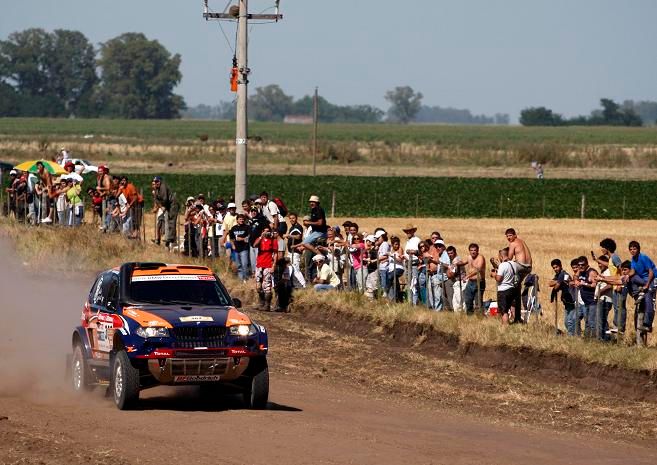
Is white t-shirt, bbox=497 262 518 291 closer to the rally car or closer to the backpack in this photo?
the rally car

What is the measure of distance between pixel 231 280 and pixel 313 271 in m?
2.30

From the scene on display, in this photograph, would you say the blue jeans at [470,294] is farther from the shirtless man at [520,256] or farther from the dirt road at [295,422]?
the dirt road at [295,422]

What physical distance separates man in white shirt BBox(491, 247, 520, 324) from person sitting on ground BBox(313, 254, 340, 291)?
5.79 m

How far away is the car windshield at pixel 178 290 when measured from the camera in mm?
16047

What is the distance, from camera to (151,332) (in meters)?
15.1

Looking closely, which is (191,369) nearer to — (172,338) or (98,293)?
(172,338)

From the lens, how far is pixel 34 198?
37.1 meters

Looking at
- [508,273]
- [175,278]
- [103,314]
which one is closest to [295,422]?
[175,278]

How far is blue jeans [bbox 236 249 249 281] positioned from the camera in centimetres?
2833

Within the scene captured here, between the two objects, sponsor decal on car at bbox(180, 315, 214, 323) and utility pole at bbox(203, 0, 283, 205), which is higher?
utility pole at bbox(203, 0, 283, 205)

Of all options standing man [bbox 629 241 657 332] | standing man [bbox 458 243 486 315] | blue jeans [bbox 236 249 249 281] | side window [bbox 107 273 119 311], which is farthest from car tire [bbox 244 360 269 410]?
blue jeans [bbox 236 249 249 281]

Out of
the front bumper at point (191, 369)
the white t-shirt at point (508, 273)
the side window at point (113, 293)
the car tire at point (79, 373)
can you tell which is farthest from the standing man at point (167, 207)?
the front bumper at point (191, 369)

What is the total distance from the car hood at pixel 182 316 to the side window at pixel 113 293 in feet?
1.36

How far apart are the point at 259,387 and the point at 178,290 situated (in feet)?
5.58
